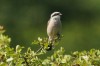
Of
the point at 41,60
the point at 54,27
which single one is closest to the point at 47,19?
the point at 54,27

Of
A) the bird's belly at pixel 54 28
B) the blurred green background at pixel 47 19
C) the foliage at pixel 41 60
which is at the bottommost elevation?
the foliage at pixel 41 60

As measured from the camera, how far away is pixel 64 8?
29453 mm

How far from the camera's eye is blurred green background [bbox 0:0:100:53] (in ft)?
87.9

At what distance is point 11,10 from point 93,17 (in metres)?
3.90

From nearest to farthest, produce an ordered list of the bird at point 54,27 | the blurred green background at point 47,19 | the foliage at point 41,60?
1. the foliage at point 41,60
2. the bird at point 54,27
3. the blurred green background at point 47,19

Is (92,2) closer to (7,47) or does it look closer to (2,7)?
(2,7)

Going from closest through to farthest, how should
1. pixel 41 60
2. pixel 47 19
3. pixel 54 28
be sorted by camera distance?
pixel 41 60, pixel 54 28, pixel 47 19

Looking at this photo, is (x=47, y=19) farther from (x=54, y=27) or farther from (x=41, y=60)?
(x=41, y=60)

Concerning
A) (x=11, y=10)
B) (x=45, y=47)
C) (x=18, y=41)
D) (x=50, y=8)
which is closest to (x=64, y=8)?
(x=50, y=8)

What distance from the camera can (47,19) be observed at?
1077 inches

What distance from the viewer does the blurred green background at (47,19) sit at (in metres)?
26.8

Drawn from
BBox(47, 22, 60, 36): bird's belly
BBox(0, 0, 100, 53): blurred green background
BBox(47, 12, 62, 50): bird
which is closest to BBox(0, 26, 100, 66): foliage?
BBox(47, 12, 62, 50): bird

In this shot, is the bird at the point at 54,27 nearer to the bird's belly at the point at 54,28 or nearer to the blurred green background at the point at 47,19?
the bird's belly at the point at 54,28

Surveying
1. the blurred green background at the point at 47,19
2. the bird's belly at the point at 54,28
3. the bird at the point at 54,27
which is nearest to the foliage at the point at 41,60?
the bird at the point at 54,27
